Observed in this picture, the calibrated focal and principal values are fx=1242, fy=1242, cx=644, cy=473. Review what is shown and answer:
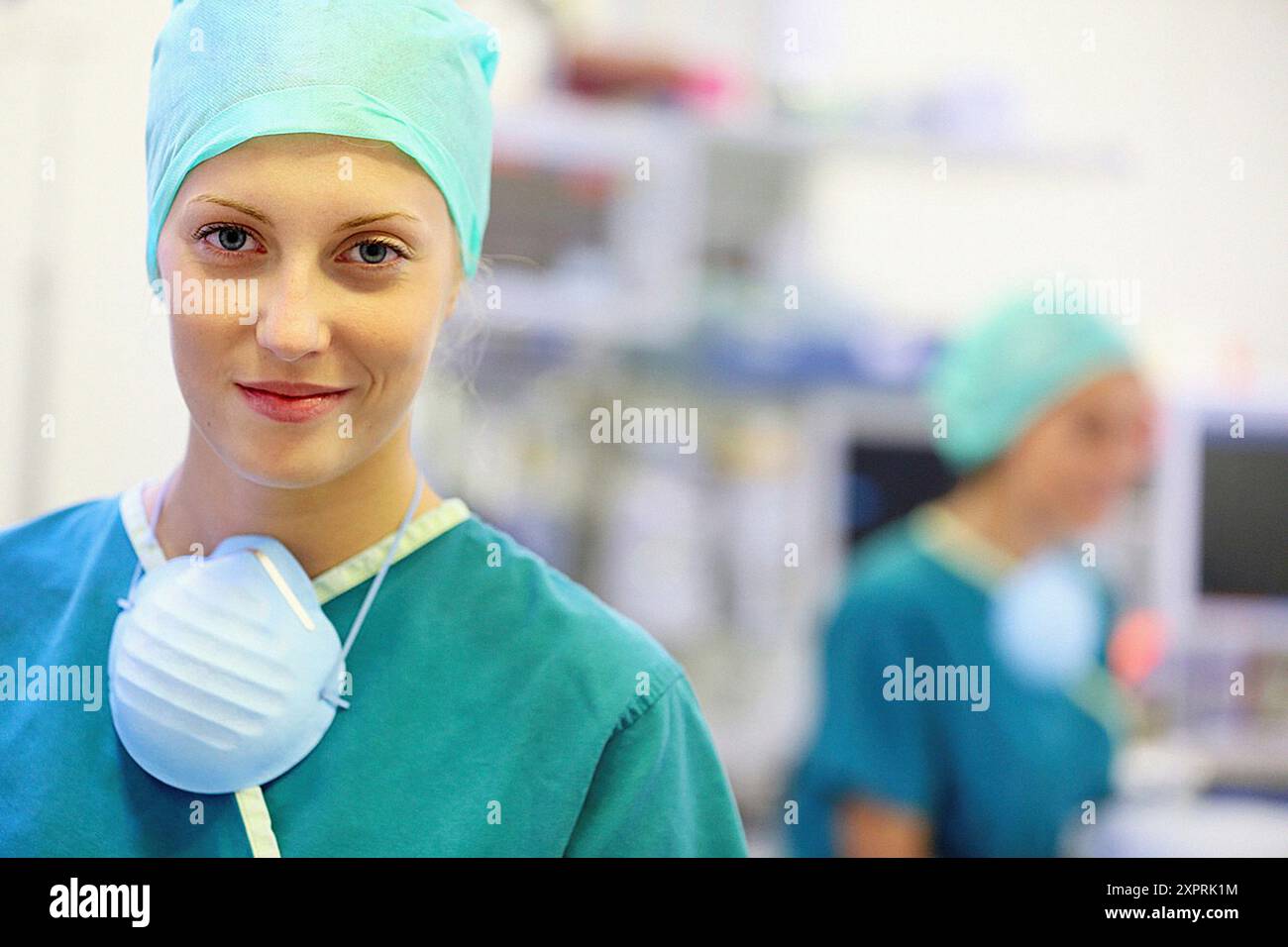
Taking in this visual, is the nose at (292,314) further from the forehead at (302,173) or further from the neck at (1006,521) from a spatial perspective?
the neck at (1006,521)

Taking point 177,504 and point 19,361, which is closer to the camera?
point 177,504

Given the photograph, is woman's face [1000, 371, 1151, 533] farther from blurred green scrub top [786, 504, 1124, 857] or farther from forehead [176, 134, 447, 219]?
forehead [176, 134, 447, 219]

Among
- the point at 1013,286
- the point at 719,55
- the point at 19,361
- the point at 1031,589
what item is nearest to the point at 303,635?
the point at 19,361

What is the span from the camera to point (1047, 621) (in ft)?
5.89

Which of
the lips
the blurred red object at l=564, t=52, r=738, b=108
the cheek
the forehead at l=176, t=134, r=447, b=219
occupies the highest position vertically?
the blurred red object at l=564, t=52, r=738, b=108

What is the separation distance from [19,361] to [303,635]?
62cm

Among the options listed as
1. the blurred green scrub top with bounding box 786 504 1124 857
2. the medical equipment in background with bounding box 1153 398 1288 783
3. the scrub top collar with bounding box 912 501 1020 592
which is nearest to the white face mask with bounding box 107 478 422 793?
the blurred green scrub top with bounding box 786 504 1124 857

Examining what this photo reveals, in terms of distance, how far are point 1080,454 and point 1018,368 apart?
246mm

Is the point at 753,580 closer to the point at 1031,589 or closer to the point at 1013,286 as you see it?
the point at 1031,589

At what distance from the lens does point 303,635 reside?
0.87 metres

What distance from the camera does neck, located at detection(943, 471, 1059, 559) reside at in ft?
5.82

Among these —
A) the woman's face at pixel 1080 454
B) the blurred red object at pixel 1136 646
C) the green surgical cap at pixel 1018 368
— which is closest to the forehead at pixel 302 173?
the woman's face at pixel 1080 454
